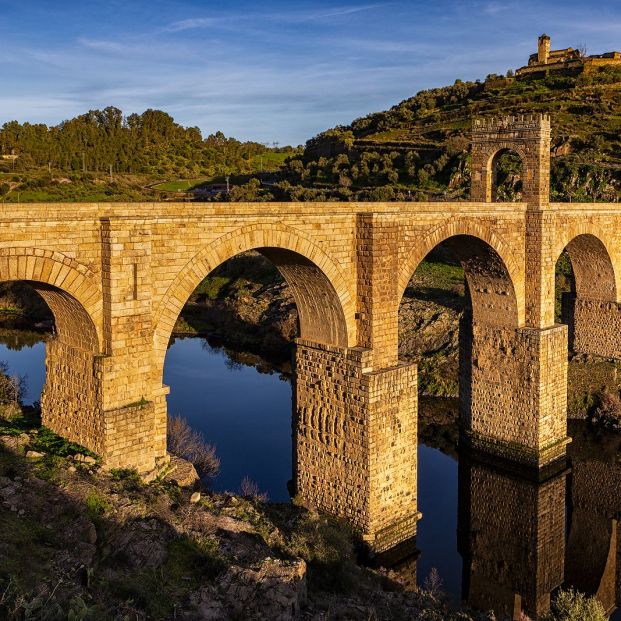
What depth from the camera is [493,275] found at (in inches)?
714

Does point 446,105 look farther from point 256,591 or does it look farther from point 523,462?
point 256,591

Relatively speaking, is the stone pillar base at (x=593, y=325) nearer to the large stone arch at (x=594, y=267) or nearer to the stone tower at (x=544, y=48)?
the large stone arch at (x=594, y=267)

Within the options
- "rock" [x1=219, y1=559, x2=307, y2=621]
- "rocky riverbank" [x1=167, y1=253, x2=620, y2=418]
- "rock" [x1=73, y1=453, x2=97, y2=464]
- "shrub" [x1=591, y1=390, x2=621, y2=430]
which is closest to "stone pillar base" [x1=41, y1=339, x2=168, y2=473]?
"rock" [x1=73, y1=453, x2=97, y2=464]

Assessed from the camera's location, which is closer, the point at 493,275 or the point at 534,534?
the point at 534,534

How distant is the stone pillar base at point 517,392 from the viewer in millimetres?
17984

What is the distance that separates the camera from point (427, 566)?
14.4 metres

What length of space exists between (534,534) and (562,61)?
5504 cm

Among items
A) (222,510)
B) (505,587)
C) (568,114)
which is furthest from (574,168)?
(222,510)

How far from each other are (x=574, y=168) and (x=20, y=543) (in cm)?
3405

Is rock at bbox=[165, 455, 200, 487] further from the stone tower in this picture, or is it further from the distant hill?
the stone tower

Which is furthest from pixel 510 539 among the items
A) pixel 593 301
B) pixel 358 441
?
pixel 593 301

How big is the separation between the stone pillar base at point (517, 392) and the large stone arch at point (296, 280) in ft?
21.0

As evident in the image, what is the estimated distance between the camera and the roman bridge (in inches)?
405

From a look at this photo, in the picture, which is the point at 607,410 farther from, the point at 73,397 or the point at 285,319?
the point at 73,397
